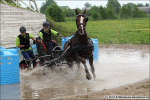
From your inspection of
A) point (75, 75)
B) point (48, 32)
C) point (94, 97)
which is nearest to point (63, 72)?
point (75, 75)


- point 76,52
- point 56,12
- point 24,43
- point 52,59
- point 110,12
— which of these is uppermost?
point 110,12

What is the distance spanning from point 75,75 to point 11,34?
773 centimetres

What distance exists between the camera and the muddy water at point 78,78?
7535 millimetres

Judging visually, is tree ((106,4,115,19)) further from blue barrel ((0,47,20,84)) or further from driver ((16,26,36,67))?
blue barrel ((0,47,20,84))

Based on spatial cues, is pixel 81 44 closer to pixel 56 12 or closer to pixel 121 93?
pixel 121 93

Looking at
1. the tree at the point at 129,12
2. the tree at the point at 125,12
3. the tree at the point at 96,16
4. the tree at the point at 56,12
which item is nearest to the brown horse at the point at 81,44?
the tree at the point at 56,12

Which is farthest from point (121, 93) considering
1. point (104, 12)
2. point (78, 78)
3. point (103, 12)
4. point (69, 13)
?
point (103, 12)

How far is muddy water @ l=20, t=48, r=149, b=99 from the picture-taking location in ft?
24.7

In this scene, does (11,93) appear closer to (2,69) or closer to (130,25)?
(2,69)

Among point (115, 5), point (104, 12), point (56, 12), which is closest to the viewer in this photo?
point (56, 12)

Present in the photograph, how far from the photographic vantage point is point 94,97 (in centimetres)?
646

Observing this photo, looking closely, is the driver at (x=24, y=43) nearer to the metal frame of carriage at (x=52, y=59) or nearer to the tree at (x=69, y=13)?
the metal frame of carriage at (x=52, y=59)

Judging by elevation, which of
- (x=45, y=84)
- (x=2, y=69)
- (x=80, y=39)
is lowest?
(x=45, y=84)

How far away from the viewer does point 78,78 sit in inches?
362
